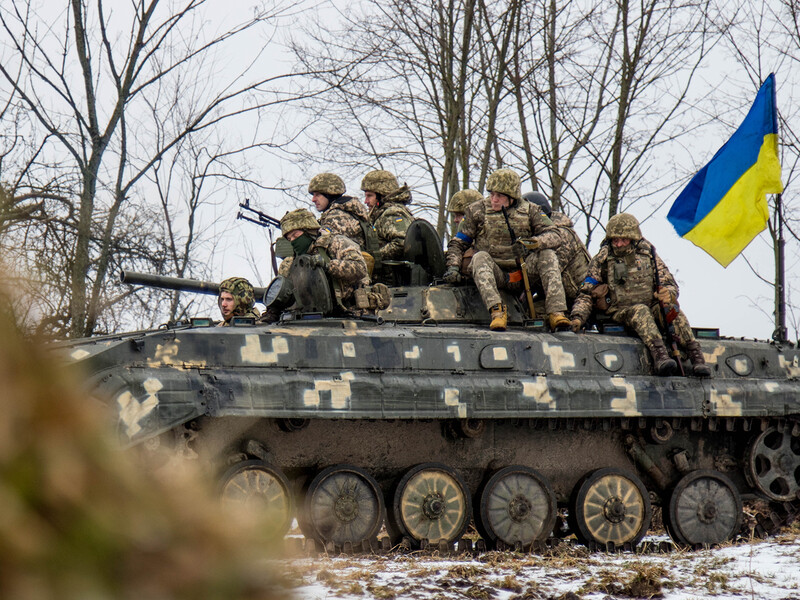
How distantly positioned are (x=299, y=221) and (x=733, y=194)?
6.39 meters

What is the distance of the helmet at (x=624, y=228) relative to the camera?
11.8m

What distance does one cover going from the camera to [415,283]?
1243 centimetres

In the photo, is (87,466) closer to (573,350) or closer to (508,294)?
(573,350)

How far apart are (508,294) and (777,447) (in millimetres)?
3826

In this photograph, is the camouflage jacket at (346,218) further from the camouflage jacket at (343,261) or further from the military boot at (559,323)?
the military boot at (559,323)

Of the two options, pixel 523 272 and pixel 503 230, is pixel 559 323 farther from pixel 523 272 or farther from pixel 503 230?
pixel 503 230

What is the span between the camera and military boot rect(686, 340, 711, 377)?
11516 millimetres

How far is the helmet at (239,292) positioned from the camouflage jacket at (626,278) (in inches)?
151

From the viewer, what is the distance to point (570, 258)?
12.6 m

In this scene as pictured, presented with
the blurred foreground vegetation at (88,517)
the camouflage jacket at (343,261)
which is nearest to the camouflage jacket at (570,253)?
the camouflage jacket at (343,261)

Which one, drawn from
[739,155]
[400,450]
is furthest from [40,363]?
[739,155]

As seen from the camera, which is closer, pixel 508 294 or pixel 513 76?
pixel 508 294

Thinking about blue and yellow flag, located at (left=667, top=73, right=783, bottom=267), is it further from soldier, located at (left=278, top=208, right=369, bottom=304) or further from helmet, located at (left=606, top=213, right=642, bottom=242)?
soldier, located at (left=278, top=208, right=369, bottom=304)

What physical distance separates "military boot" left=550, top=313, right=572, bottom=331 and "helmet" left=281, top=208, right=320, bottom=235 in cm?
298
